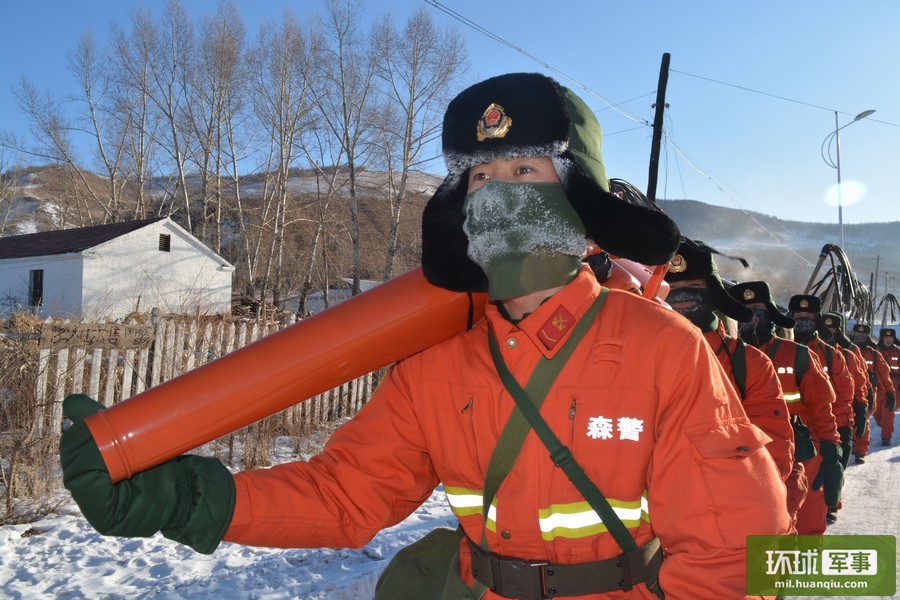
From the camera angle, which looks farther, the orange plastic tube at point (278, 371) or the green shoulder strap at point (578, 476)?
the orange plastic tube at point (278, 371)

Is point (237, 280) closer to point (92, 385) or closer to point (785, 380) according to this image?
point (92, 385)

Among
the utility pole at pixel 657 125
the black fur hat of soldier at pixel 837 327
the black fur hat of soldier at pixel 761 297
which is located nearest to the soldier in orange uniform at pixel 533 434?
the black fur hat of soldier at pixel 761 297

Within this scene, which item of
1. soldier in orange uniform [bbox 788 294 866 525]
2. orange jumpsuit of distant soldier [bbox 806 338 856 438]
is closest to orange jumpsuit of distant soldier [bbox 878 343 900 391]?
soldier in orange uniform [bbox 788 294 866 525]

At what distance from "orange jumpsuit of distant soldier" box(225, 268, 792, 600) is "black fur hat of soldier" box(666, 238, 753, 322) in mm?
3540

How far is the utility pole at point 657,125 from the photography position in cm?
1300

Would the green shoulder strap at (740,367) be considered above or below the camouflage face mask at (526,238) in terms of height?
below

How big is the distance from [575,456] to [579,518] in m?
0.15

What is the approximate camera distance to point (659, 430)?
4.64 feet

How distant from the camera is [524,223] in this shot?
1646 millimetres

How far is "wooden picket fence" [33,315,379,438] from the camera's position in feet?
19.2

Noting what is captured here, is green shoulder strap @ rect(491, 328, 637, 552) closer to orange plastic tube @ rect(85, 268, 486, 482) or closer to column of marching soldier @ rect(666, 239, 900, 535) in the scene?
orange plastic tube @ rect(85, 268, 486, 482)

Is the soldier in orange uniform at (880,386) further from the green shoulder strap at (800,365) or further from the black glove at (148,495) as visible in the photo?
the black glove at (148,495)

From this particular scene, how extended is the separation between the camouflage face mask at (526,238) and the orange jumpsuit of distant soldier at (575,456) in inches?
2.9

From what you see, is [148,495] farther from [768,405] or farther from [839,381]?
[839,381]
